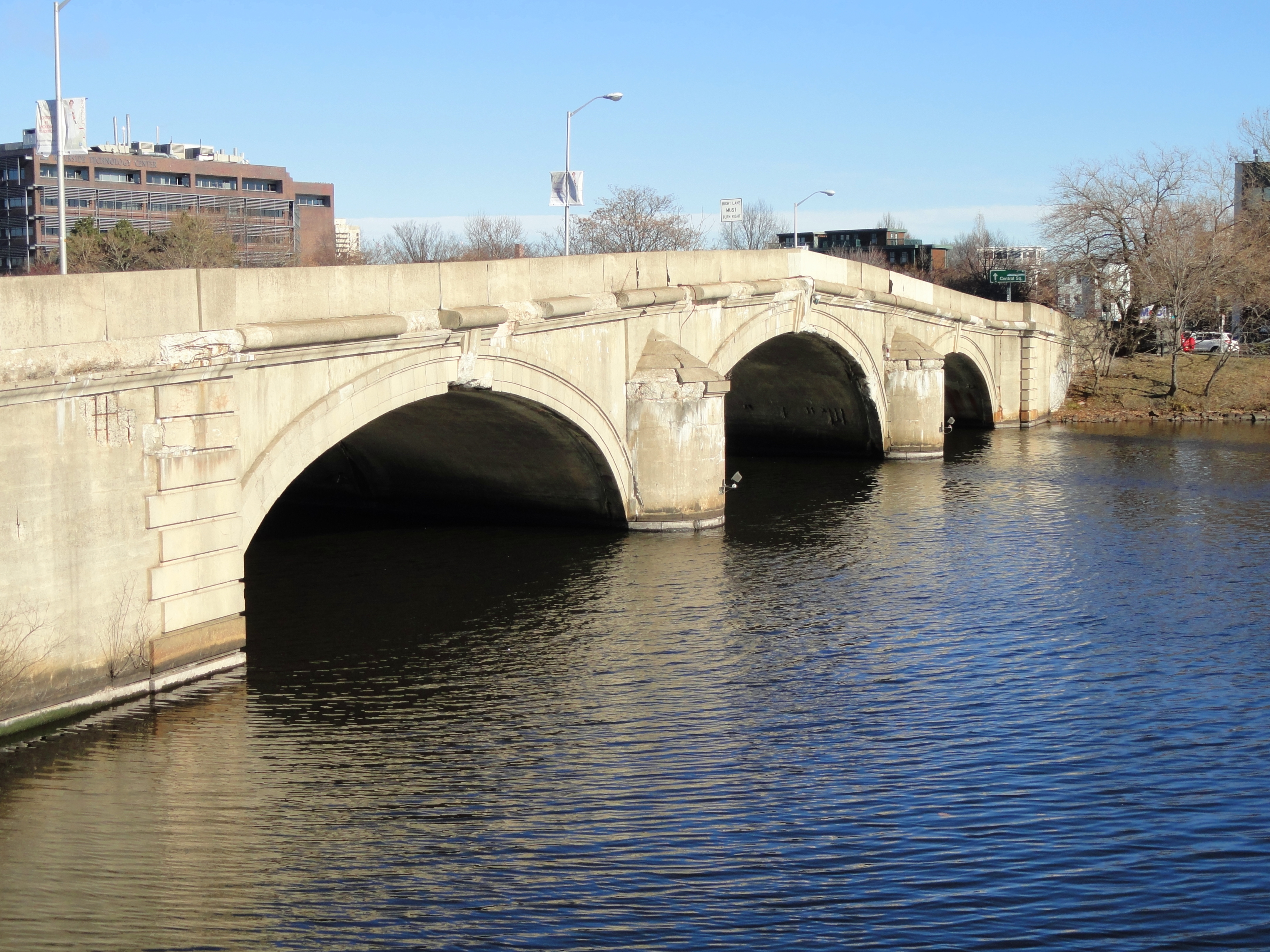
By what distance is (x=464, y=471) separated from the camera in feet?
87.1

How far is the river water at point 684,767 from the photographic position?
9.80 metres

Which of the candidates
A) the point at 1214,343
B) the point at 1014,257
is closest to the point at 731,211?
the point at 1214,343

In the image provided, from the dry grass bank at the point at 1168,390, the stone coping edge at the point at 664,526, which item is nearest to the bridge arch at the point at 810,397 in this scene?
the stone coping edge at the point at 664,526

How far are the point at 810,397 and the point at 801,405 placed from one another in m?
0.55

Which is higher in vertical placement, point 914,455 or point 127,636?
point 914,455

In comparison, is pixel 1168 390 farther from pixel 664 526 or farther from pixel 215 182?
pixel 215 182

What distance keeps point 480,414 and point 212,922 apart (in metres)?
14.8

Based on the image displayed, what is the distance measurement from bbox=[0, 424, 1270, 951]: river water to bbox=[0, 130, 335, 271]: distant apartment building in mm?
58429

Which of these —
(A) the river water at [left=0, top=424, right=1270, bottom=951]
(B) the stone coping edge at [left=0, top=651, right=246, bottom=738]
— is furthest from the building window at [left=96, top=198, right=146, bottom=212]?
(B) the stone coping edge at [left=0, top=651, right=246, bottom=738]

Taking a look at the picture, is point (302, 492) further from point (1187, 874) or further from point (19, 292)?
point (1187, 874)

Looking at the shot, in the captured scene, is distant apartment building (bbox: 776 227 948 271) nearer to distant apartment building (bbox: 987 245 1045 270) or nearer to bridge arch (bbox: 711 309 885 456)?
distant apartment building (bbox: 987 245 1045 270)

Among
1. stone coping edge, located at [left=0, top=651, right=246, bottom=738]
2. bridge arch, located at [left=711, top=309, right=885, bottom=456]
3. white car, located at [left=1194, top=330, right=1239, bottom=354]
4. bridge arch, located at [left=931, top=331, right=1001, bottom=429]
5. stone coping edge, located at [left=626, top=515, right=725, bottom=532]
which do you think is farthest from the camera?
white car, located at [left=1194, top=330, right=1239, bottom=354]

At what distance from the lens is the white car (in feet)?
179

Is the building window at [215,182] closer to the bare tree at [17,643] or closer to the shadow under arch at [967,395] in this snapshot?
the shadow under arch at [967,395]
